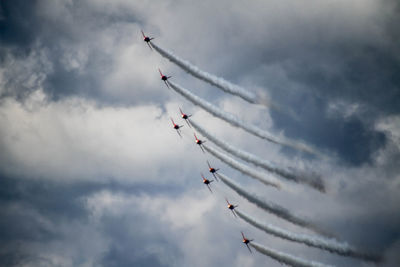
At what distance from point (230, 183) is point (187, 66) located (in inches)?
1346

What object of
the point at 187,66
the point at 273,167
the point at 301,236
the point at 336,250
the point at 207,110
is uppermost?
the point at 187,66

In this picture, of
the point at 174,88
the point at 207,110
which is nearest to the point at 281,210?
the point at 207,110

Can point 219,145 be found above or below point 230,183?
above

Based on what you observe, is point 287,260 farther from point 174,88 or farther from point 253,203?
point 174,88

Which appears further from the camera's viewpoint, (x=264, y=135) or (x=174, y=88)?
(x=174, y=88)

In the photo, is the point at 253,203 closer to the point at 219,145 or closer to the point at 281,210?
the point at 281,210

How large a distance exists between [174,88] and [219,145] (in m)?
20.5

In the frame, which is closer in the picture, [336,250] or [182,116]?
[336,250]

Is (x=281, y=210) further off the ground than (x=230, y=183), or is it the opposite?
(x=230, y=183)

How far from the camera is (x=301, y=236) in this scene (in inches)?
4045

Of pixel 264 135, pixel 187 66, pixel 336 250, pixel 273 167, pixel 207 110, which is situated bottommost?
pixel 336 250

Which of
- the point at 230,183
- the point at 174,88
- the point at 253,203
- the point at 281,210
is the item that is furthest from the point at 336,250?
the point at 174,88

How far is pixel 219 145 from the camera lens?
106 meters

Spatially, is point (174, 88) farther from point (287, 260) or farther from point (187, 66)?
point (287, 260)
